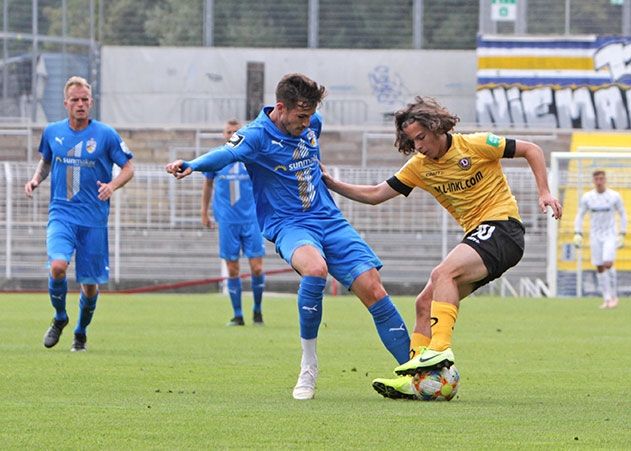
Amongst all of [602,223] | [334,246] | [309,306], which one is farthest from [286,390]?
[602,223]

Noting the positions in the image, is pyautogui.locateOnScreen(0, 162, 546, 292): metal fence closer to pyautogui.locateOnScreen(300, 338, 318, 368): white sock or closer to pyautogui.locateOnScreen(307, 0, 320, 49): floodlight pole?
pyautogui.locateOnScreen(307, 0, 320, 49): floodlight pole

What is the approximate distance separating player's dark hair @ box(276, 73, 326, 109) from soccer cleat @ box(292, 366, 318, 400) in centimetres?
165

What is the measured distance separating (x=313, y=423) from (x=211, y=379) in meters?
2.92

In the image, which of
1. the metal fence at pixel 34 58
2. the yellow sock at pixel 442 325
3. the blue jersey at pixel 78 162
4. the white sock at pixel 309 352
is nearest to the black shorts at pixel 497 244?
the yellow sock at pixel 442 325

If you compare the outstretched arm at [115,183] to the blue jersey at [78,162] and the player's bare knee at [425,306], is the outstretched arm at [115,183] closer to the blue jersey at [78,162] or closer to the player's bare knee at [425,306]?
the blue jersey at [78,162]

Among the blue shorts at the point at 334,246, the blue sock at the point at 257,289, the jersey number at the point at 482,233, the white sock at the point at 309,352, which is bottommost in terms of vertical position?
the blue sock at the point at 257,289

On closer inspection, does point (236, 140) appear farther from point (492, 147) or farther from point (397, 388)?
point (397, 388)

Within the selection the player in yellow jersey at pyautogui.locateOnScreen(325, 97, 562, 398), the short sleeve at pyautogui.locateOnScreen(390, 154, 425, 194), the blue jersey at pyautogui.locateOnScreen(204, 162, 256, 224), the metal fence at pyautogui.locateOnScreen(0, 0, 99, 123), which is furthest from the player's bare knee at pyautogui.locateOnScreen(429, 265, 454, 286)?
the metal fence at pyautogui.locateOnScreen(0, 0, 99, 123)

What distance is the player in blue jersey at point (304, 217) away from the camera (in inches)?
380

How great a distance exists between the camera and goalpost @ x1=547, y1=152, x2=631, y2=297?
28047 millimetres

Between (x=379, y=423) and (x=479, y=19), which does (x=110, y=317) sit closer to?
(x=379, y=423)

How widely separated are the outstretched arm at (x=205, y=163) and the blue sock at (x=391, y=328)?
1.31 m

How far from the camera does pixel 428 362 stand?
9391mm

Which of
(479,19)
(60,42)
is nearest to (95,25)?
(60,42)
